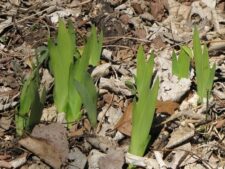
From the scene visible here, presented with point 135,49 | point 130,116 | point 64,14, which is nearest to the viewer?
point 130,116

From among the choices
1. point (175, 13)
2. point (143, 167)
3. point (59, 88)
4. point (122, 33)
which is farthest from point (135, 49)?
point (143, 167)

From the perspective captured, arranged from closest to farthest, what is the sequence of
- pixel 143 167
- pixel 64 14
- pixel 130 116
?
pixel 143 167 → pixel 130 116 → pixel 64 14

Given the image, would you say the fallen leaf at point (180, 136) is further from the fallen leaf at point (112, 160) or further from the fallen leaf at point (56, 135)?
the fallen leaf at point (56, 135)

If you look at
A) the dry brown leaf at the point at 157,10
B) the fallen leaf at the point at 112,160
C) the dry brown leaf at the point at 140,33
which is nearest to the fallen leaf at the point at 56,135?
the fallen leaf at the point at 112,160

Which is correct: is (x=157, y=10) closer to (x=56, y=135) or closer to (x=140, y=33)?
(x=140, y=33)

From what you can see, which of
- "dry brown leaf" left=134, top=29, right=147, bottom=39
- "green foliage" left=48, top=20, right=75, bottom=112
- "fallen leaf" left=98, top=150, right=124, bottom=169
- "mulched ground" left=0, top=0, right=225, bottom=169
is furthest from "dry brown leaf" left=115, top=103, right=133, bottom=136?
"dry brown leaf" left=134, top=29, right=147, bottom=39

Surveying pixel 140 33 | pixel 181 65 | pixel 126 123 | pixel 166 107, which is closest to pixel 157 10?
pixel 140 33

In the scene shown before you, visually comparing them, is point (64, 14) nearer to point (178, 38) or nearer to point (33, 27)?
point (33, 27)
